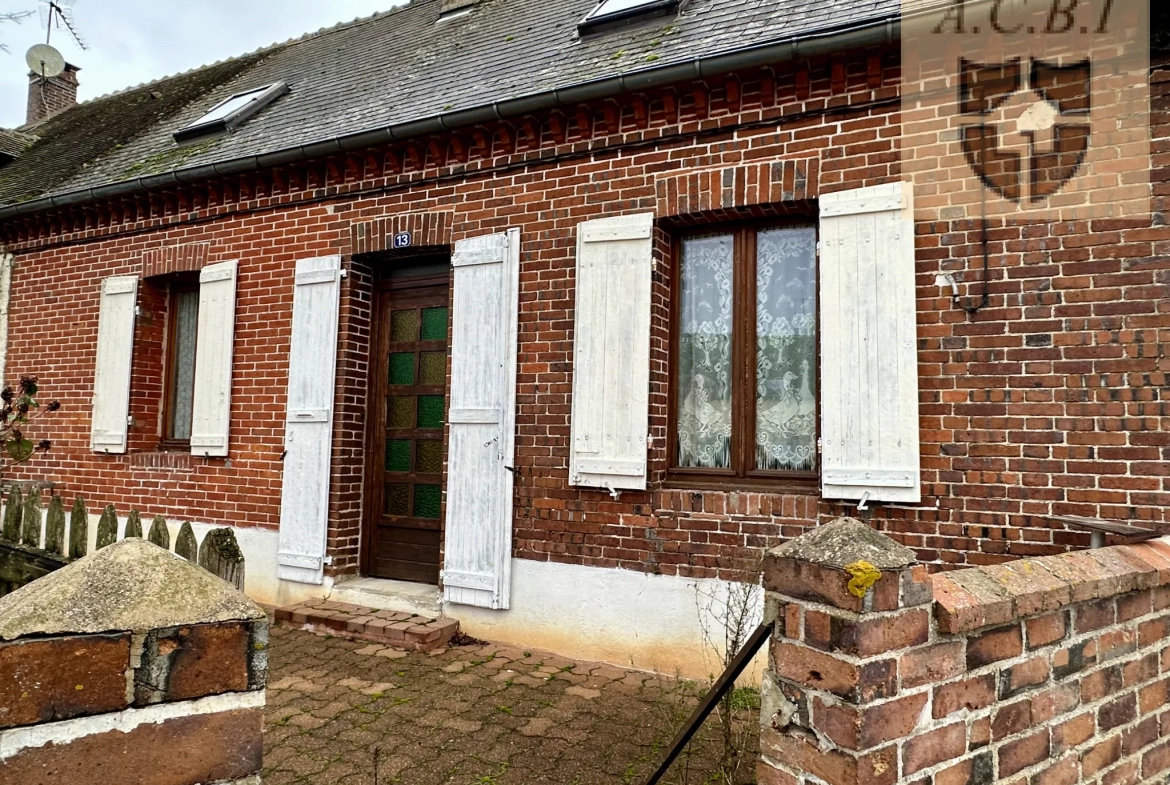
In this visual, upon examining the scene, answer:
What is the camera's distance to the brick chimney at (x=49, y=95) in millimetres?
12492

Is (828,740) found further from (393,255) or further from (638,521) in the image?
(393,255)

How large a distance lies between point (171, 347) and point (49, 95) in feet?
26.9

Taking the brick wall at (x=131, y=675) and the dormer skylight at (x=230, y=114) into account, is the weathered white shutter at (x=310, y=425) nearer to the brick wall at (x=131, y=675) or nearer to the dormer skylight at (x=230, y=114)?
the dormer skylight at (x=230, y=114)

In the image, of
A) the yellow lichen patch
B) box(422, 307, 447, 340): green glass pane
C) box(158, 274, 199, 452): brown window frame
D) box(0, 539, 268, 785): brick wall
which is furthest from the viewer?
box(158, 274, 199, 452): brown window frame

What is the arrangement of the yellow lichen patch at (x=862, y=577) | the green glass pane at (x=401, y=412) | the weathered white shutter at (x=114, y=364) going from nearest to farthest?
the yellow lichen patch at (x=862, y=577) → the green glass pane at (x=401, y=412) → the weathered white shutter at (x=114, y=364)

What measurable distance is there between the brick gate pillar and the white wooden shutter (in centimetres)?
285

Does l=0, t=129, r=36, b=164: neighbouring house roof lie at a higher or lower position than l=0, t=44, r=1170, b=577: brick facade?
higher

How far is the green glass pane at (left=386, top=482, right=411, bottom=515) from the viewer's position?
242 inches

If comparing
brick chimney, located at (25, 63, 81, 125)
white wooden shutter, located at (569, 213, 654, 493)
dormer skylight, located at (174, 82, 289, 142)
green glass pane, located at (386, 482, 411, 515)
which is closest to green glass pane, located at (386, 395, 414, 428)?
green glass pane, located at (386, 482, 411, 515)

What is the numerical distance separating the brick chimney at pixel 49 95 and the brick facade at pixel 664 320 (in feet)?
21.4

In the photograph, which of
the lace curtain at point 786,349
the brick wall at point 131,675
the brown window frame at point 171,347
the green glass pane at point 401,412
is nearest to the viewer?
the brick wall at point 131,675

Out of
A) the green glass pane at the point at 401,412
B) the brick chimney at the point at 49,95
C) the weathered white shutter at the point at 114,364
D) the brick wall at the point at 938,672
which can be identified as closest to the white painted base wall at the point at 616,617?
the green glass pane at the point at 401,412

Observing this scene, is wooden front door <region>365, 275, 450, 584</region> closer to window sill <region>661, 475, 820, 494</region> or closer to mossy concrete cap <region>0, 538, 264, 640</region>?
window sill <region>661, 475, 820, 494</region>

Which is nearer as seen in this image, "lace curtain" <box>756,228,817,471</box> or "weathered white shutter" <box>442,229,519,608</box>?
"lace curtain" <box>756,228,817,471</box>
